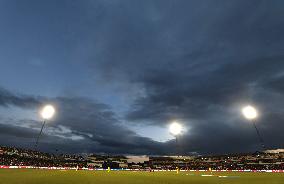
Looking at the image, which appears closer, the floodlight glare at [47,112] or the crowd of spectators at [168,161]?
the floodlight glare at [47,112]

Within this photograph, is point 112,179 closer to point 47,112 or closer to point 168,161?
point 47,112

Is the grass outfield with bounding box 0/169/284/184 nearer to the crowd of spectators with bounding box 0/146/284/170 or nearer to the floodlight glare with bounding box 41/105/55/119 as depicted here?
the floodlight glare with bounding box 41/105/55/119

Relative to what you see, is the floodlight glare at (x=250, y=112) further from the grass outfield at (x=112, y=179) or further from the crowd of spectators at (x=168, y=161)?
the crowd of spectators at (x=168, y=161)

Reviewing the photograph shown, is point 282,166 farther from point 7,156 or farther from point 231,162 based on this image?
point 7,156

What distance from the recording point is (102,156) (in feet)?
518

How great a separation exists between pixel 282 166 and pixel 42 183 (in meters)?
100

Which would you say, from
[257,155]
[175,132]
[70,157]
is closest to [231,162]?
[257,155]

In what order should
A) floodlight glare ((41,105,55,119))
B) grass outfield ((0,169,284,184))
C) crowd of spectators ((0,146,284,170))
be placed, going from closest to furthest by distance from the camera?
grass outfield ((0,169,284,184)), floodlight glare ((41,105,55,119)), crowd of spectators ((0,146,284,170))

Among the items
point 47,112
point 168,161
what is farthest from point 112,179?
point 168,161

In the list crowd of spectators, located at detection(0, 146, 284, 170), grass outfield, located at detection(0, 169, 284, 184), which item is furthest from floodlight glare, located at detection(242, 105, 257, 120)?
crowd of spectators, located at detection(0, 146, 284, 170)

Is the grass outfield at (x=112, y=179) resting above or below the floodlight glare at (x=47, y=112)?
below

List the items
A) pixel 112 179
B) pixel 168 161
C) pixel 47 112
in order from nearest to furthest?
pixel 112 179
pixel 47 112
pixel 168 161

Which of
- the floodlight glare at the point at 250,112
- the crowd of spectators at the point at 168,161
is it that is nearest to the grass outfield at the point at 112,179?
the floodlight glare at the point at 250,112

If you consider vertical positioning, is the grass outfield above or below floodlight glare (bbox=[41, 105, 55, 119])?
below
